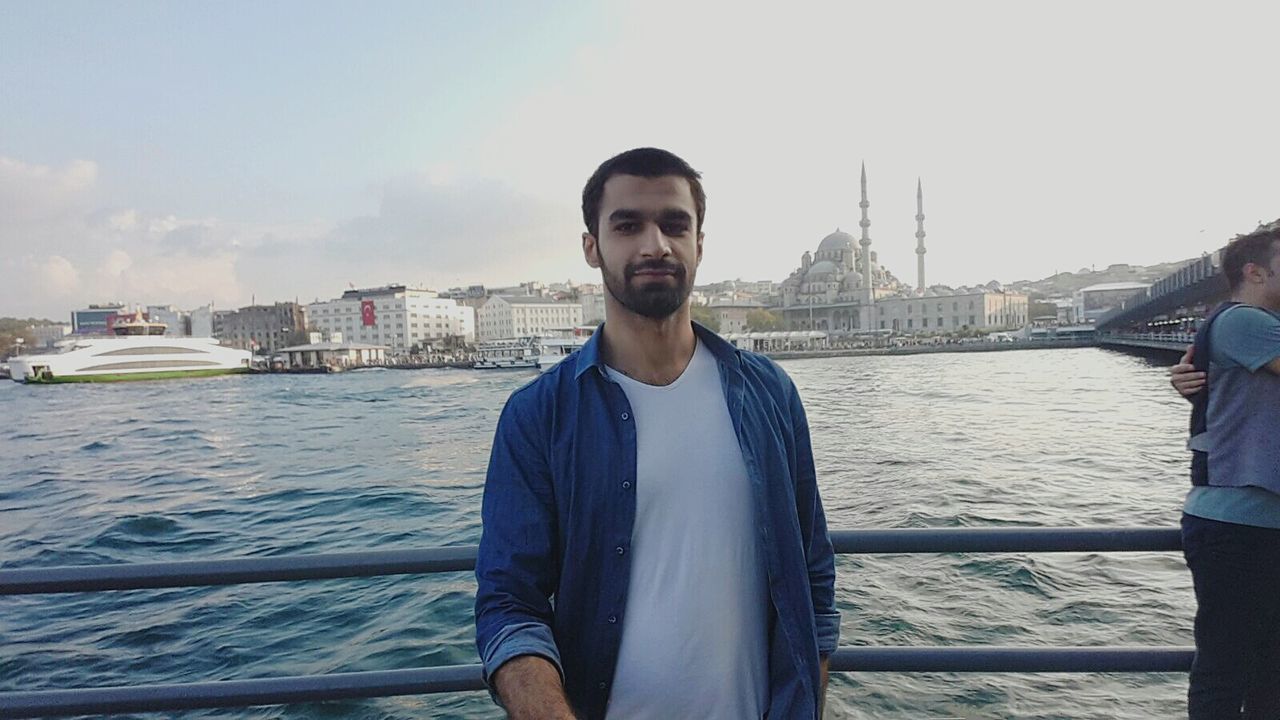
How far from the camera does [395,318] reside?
11275cm

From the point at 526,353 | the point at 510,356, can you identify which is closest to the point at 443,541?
the point at 526,353

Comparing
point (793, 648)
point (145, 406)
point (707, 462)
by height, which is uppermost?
point (707, 462)

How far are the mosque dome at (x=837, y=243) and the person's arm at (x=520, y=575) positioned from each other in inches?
4676

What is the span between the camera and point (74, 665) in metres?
5.85

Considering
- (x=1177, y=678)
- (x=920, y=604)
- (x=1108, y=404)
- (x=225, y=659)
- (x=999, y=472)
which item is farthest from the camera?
(x=1108, y=404)

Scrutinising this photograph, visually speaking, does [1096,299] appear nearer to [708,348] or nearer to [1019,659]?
[1019,659]

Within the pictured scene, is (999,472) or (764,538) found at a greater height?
(764,538)

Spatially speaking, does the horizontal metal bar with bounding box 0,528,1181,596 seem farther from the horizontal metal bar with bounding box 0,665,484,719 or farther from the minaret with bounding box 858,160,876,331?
the minaret with bounding box 858,160,876,331

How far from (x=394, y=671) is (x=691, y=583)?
925 mm

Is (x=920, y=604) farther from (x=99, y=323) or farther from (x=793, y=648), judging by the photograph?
(x=99, y=323)

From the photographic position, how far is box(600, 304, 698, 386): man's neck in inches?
55.1

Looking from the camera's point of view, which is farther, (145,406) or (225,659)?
(145,406)

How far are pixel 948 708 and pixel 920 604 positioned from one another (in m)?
2.00

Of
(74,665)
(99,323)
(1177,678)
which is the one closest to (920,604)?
(1177,678)
